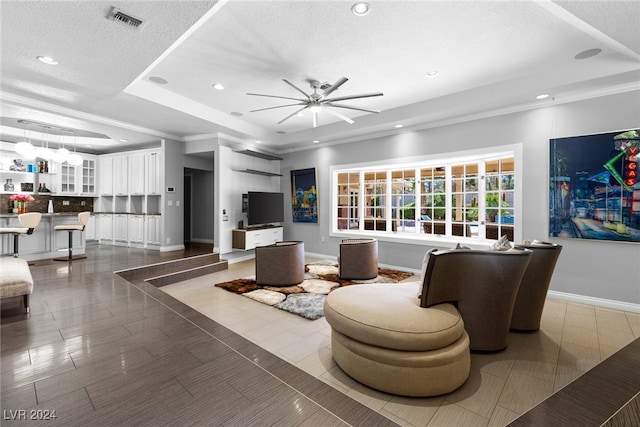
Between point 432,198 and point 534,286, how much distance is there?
291 cm

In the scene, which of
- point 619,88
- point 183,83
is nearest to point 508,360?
point 619,88

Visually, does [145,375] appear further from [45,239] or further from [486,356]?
[45,239]

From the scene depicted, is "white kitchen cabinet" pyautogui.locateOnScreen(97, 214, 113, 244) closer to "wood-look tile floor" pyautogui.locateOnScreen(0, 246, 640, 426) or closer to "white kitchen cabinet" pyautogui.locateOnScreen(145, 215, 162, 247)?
"white kitchen cabinet" pyautogui.locateOnScreen(145, 215, 162, 247)

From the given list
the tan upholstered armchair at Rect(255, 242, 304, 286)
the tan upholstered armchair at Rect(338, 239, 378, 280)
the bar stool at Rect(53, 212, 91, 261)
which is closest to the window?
the tan upholstered armchair at Rect(338, 239, 378, 280)

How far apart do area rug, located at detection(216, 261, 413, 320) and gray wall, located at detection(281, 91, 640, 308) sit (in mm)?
1273

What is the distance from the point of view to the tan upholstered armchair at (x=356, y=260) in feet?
15.7

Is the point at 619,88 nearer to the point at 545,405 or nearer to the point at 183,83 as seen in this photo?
the point at 545,405

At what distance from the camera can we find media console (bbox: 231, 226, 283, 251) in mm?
6258

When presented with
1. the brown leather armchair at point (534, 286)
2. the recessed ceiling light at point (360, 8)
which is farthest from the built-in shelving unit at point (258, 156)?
the brown leather armchair at point (534, 286)

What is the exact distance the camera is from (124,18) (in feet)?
7.80

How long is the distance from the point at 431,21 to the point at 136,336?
3.79 m

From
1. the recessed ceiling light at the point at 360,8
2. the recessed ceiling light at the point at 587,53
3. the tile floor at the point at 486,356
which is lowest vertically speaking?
the tile floor at the point at 486,356

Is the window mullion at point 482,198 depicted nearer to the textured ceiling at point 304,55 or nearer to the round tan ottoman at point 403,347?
the textured ceiling at point 304,55

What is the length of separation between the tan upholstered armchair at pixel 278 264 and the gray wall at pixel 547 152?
2.26 meters
